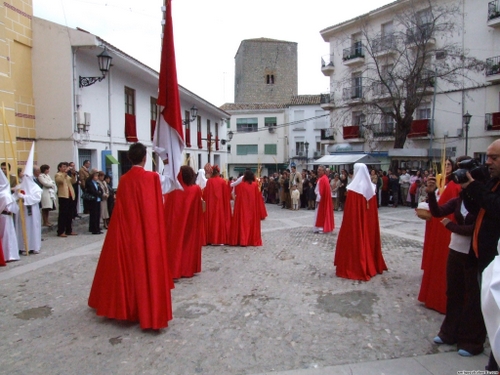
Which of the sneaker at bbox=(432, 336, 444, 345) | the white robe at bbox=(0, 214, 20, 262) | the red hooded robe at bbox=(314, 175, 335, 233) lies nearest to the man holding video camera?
the sneaker at bbox=(432, 336, 444, 345)

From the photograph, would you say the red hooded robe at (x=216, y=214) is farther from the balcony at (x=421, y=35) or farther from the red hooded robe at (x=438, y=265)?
the balcony at (x=421, y=35)

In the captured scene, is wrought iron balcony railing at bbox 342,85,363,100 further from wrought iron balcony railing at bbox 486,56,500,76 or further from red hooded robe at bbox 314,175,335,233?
red hooded robe at bbox 314,175,335,233

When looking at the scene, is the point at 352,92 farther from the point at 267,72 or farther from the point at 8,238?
the point at 8,238

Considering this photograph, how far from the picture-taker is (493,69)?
24.0 m

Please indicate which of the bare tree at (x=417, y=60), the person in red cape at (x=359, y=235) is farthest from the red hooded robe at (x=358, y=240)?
the bare tree at (x=417, y=60)

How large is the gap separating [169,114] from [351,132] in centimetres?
3060

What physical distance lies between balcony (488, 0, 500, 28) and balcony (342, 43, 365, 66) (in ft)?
32.6

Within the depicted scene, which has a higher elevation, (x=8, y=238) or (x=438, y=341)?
(x=8, y=238)

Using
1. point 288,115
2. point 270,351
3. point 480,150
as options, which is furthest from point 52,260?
point 288,115

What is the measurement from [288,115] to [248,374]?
1915 inches

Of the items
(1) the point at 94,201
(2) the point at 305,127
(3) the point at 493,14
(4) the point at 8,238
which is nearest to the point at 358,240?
(4) the point at 8,238

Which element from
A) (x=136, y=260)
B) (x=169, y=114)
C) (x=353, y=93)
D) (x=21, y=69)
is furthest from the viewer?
(x=353, y=93)

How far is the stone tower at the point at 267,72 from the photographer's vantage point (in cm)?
6138

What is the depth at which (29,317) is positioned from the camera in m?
4.93
